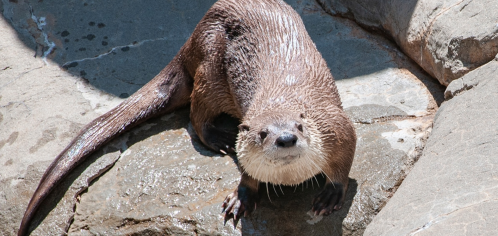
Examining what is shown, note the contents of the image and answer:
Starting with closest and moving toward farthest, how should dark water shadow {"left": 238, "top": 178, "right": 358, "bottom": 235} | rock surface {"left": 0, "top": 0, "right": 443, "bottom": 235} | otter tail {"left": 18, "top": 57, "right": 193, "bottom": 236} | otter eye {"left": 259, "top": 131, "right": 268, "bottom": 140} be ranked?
otter eye {"left": 259, "top": 131, "right": 268, "bottom": 140} < dark water shadow {"left": 238, "top": 178, "right": 358, "bottom": 235} < rock surface {"left": 0, "top": 0, "right": 443, "bottom": 235} < otter tail {"left": 18, "top": 57, "right": 193, "bottom": 236}

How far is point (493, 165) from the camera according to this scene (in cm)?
195

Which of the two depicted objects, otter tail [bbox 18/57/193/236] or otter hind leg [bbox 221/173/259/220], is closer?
otter hind leg [bbox 221/173/259/220]

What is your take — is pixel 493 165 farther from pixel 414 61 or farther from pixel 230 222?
pixel 414 61

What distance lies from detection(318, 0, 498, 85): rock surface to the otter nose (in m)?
1.21

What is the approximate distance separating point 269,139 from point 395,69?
1417 mm

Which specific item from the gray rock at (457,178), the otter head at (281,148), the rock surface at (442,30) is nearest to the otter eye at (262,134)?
the otter head at (281,148)

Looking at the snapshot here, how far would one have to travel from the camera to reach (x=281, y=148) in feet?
6.79

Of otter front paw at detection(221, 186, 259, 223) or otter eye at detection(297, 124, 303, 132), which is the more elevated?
otter eye at detection(297, 124, 303, 132)

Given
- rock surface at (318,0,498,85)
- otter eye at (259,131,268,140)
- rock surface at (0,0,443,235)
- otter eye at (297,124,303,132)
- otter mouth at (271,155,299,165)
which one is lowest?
rock surface at (0,0,443,235)

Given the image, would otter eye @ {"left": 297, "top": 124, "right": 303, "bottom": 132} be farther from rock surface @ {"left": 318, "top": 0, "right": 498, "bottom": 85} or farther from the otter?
rock surface @ {"left": 318, "top": 0, "right": 498, "bottom": 85}

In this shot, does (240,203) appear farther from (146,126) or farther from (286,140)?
(146,126)

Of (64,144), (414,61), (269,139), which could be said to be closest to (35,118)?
(64,144)

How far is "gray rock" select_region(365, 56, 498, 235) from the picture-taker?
5.94 ft

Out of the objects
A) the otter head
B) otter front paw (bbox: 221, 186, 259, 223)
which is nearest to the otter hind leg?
otter front paw (bbox: 221, 186, 259, 223)
